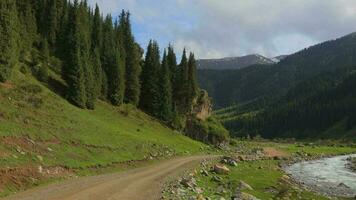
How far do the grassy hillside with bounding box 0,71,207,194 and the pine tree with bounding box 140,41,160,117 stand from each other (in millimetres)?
29516

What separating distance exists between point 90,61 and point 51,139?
2079 inches

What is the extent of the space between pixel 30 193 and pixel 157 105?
295 ft

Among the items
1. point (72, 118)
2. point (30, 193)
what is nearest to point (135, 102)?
point (72, 118)

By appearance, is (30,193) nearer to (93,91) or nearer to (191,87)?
(93,91)

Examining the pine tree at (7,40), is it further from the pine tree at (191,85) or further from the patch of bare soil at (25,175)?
the pine tree at (191,85)

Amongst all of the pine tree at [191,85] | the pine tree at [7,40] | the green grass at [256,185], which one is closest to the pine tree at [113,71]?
the pine tree at [191,85]

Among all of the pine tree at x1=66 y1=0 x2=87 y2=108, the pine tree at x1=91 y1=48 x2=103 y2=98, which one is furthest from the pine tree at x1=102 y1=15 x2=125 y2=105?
the pine tree at x1=66 y1=0 x2=87 y2=108

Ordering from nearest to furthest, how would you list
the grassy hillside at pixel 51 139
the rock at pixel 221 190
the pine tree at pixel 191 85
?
the rock at pixel 221 190 < the grassy hillside at pixel 51 139 < the pine tree at pixel 191 85

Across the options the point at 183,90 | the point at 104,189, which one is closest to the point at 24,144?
the point at 104,189

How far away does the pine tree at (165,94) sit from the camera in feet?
408

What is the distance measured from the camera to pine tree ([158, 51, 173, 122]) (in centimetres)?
12431

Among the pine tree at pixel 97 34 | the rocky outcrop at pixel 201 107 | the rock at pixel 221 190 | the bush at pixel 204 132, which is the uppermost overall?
the pine tree at pixel 97 34

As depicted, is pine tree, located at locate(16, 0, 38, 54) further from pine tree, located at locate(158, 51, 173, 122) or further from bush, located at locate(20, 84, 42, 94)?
pine tree, located at locate(158, 51, 173, 122)

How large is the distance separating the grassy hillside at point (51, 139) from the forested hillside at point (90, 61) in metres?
5.67
